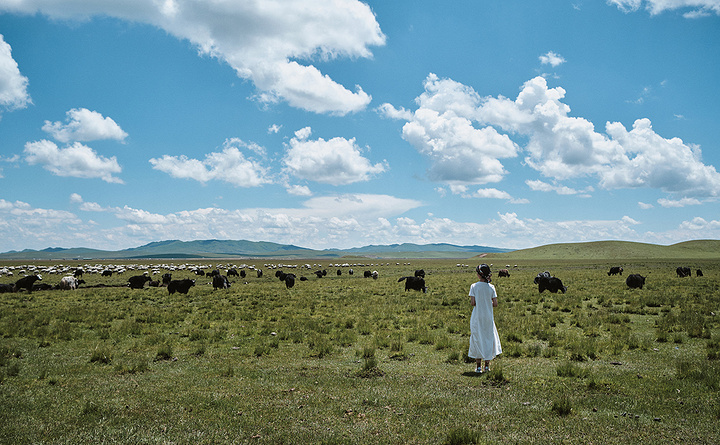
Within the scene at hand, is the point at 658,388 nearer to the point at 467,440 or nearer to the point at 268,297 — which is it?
the point at 467,440

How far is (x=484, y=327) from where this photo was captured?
9.57 metres

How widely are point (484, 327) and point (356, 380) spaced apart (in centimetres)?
359

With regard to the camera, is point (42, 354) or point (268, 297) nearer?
point (42, 354)

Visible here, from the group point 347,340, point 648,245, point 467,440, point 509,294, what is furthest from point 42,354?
point 648,245

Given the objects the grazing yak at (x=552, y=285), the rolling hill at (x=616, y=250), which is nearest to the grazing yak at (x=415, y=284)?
the grazing yak at (x=552, y=285)

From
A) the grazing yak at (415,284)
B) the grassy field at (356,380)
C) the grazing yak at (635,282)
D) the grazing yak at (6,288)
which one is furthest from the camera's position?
the grazing yak at (6,288)

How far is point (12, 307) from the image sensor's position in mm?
23062

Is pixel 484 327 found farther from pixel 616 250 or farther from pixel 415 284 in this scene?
pixel 616 250

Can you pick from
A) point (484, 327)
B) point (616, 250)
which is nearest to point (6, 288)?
point (484, 327)

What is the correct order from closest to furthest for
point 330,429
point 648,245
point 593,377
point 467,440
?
point 467,440, point 330,429, point 593,377, point 648,245

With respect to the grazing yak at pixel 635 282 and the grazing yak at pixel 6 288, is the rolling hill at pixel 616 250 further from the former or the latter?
the grazing yak at pixel 6 288

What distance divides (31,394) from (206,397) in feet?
13.2

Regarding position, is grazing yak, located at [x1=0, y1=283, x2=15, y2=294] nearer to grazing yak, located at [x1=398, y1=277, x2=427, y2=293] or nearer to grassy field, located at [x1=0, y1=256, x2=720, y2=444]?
grassy field, located at [x1=0, y1=256, x2=720, y2=444]

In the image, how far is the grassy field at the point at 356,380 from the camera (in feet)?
20.9
